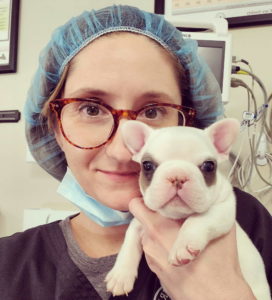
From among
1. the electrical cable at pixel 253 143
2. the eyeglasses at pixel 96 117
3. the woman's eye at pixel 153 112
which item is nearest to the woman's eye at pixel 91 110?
the eyeglasses at pixel 96 117

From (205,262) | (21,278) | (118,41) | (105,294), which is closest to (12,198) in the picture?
(21,278)

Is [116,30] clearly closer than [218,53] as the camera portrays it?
Yes

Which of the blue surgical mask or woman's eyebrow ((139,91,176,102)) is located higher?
woman's eyebrow ((139,91,176,102))

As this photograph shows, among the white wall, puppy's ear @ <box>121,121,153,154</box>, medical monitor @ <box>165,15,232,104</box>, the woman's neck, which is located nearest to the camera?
puppy's ear @ <box>121,121,153,154</box>

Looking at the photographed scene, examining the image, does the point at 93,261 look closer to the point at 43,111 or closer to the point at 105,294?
the point at 105,294

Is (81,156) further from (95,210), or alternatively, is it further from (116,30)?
(116,30)

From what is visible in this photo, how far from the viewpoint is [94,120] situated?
0.72m

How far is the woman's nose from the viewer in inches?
26.1

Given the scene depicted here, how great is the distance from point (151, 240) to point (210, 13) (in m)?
0.97

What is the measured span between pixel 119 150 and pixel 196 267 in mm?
255

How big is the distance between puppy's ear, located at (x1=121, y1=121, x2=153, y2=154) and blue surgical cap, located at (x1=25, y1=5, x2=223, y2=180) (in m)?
0.27

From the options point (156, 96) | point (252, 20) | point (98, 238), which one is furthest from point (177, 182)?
point (252, 20)

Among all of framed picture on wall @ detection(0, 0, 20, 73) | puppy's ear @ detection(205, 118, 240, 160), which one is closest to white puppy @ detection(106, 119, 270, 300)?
puppy's ear @ detection(205, 118, 240, 160)

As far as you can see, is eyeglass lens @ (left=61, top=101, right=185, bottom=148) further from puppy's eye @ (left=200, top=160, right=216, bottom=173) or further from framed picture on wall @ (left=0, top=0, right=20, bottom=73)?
framed picture on wall @ (left=0, top=0, right=20, bottom=73)
